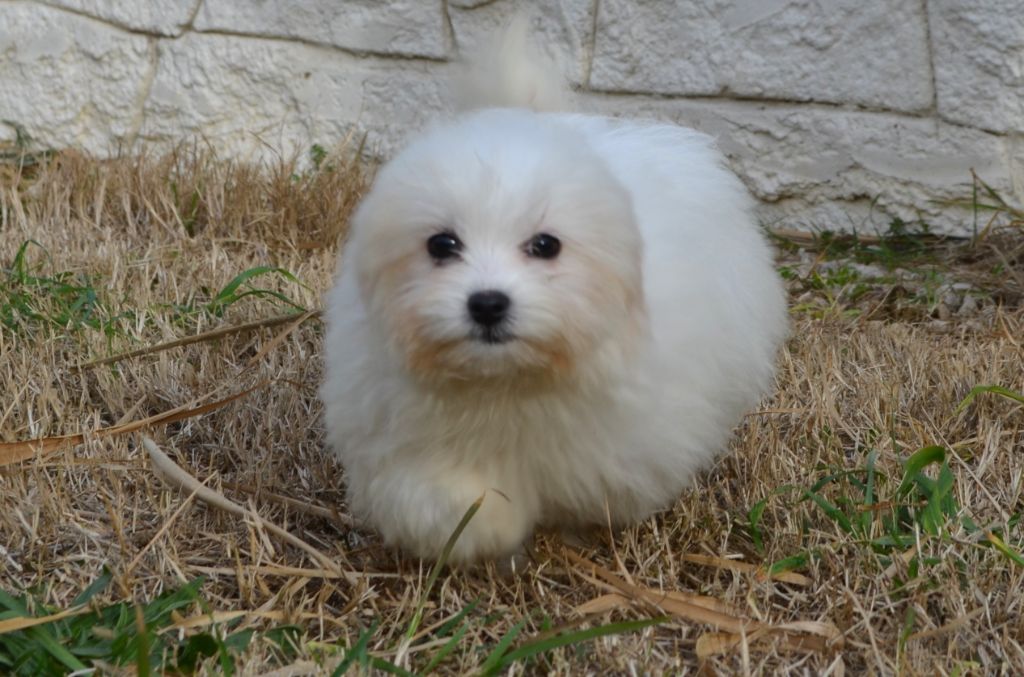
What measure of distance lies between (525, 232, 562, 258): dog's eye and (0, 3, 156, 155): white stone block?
2968mm

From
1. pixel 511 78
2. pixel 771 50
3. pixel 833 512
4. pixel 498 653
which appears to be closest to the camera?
pixel 498 653

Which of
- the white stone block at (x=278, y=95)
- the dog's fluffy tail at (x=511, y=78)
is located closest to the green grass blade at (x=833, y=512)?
the dog's fluffy tail at (x=511, y=78)

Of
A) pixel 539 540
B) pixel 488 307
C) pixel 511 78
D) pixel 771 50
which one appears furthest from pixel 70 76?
pixel 488 307

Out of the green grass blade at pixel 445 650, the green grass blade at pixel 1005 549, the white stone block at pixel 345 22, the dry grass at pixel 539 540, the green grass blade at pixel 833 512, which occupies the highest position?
the white stone block at pixel 345 22

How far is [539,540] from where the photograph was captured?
2.37 m

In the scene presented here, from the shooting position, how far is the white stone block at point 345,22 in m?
4.35

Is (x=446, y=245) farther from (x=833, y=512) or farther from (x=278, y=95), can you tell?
(x=278, y=95)

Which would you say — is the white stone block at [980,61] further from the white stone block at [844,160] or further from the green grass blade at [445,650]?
the green grass blade at [445,650]

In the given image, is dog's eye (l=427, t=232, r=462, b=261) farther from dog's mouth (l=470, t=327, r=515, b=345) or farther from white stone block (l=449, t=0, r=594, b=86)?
white stone block (l=449, t=0, r=594, b=86)

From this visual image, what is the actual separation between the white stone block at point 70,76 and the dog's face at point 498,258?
283cm

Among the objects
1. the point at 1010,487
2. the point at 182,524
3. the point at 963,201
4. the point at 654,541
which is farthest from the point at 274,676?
the point at 963,201

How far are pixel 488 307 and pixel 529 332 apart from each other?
0.07 m

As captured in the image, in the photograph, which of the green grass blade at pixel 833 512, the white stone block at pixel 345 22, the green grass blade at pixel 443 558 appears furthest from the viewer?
the white stone block at pixel 345 22

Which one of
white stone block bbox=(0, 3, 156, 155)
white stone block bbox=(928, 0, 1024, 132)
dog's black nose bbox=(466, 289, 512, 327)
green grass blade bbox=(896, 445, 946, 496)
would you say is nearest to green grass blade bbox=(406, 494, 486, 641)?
dog's black nose bbox=(466, 289, 512, 327)
